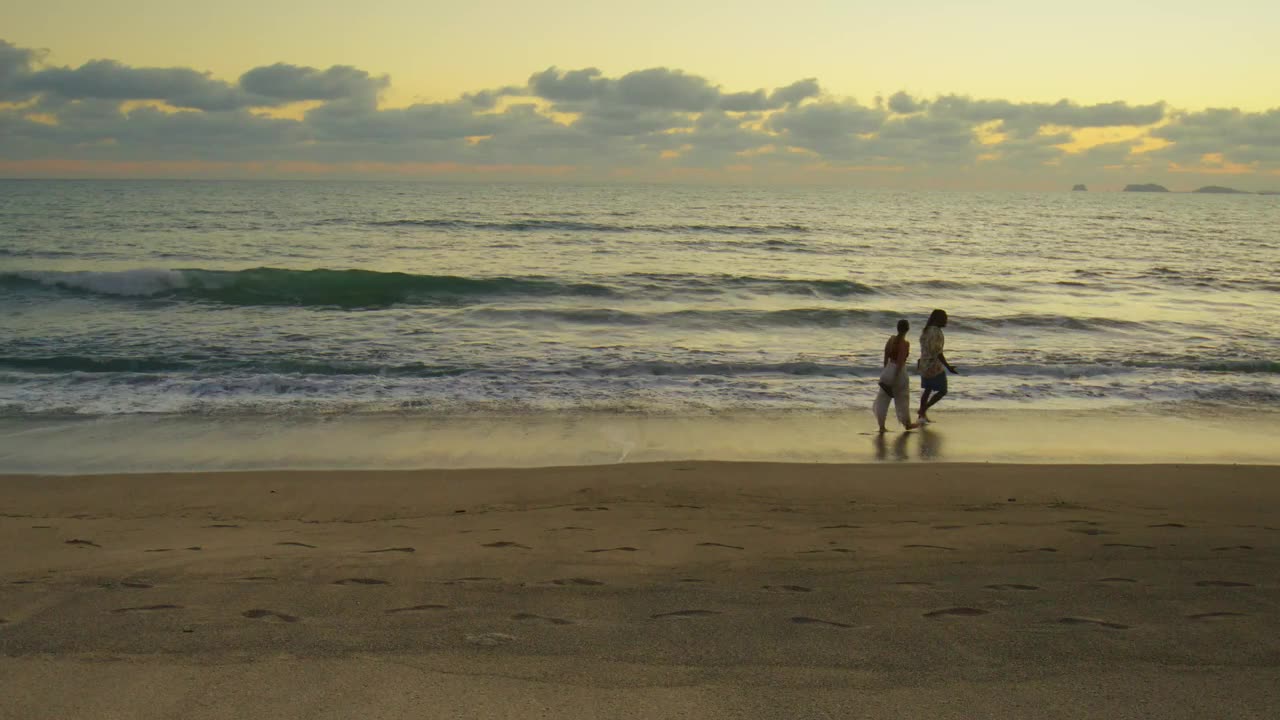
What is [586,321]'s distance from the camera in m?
21.7

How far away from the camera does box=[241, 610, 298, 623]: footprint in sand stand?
4321 millimetres

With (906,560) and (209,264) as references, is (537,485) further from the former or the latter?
(209,264)

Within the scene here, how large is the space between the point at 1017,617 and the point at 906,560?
3.91 feet

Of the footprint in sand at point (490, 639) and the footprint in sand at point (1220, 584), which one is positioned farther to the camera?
the footprint in sand at point (1220, 584)

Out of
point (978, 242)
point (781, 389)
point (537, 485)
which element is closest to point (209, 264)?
point (781, 389)

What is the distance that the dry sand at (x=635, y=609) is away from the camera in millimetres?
3525

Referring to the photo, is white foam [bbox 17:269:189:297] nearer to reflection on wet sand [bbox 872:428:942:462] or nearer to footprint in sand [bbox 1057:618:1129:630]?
reflection on wet sand [bbox 872:428:942:462]

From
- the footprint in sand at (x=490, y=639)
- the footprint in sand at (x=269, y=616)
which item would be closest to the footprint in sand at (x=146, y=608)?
the footprint in sand at (x=269, y=616)

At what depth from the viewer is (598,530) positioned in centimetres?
655

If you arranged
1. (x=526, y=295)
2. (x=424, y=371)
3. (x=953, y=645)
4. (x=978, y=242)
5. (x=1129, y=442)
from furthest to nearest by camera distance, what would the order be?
(x=978, y=242)
(x=526, y=295)
(x=424, y=371)
(x=1129, y=442)
(x=953, y=645)

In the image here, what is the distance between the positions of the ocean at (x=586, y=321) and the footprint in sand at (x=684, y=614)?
7921 mm

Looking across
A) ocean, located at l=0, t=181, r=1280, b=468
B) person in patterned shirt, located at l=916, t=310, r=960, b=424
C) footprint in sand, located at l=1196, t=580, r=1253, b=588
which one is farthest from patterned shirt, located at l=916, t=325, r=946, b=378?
footprint in sand, located at l=1196, t=580, r=1253, b=588

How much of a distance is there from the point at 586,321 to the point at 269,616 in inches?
688

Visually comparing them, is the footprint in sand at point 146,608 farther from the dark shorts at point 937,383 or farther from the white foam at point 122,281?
the white foam at point 122,281
